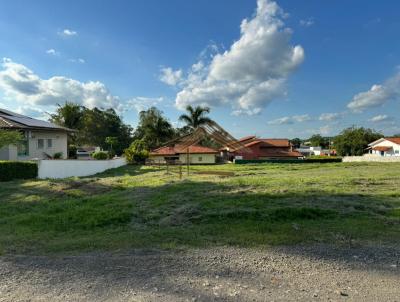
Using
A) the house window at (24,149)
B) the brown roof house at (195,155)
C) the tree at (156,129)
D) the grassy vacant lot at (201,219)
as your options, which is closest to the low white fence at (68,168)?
the house window at (24,149)

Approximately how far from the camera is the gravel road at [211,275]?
3.14 m

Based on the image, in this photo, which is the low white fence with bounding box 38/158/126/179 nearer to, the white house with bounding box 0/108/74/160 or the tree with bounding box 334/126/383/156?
the white house with bounding box 0/108/74/160

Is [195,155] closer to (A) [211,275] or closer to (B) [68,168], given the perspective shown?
(B) [68,168]

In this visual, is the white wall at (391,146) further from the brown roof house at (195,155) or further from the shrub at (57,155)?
the shrub at (57,155)

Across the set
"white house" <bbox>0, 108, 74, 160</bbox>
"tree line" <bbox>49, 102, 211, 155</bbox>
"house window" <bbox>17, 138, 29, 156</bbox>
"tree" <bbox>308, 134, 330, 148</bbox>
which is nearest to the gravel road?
"white house" <bbox>0, 108, 74, 160</bbox>

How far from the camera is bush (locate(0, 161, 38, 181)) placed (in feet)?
52.4

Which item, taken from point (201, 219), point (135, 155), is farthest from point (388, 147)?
point (201, 219)

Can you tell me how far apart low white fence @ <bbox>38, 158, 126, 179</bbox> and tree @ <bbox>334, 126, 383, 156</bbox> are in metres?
58.8

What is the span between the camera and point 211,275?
3629 mm

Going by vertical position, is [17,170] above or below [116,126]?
below

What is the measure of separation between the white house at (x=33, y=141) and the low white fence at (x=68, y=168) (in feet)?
14.2

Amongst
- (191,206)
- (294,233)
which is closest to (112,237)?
(191,206)

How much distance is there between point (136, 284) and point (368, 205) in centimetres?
657

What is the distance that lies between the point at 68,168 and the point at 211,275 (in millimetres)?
17782
